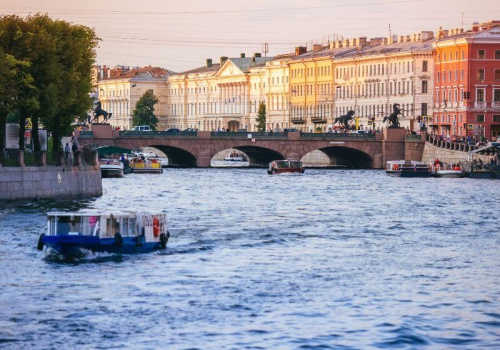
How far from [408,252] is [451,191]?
104 ft

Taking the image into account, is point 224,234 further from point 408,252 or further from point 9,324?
point 9,324

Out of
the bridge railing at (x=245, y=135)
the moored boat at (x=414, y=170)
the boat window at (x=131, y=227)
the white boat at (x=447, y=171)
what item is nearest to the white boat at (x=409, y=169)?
the moored boat at (x=414, y=170)

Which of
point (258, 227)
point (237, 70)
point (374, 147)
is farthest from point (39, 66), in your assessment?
point (237, 70)

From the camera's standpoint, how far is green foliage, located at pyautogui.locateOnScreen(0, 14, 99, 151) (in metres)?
57.8

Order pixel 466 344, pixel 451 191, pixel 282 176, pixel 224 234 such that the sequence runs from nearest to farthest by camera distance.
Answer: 1. pixel 466 344
2. pixel 224 234
3. pixel 451 191
4. pixel 282 176

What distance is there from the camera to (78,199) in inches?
2275

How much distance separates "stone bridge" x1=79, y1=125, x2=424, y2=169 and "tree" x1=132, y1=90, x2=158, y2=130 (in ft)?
179

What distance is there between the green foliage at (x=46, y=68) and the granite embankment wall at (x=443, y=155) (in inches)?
1178

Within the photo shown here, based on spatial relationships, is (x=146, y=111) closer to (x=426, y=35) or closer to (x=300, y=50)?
(x=300, y=50)

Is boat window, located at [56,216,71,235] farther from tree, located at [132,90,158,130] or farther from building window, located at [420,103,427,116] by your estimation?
tree, located at [132,90,158,130]

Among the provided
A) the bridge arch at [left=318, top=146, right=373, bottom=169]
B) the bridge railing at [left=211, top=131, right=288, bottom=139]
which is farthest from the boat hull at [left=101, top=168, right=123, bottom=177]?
the bridge arch at [left=318, top=146, right=373, bottom=169]

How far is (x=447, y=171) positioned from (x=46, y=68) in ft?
106

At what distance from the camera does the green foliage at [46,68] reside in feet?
190

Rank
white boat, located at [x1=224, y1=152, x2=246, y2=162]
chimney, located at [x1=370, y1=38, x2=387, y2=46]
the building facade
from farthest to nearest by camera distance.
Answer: the building facade, chimney, located at [x1=370, y1=38, x2=387, y2=46], white boat, located at [x1=224, y1=152, x2=246, y2=162]
